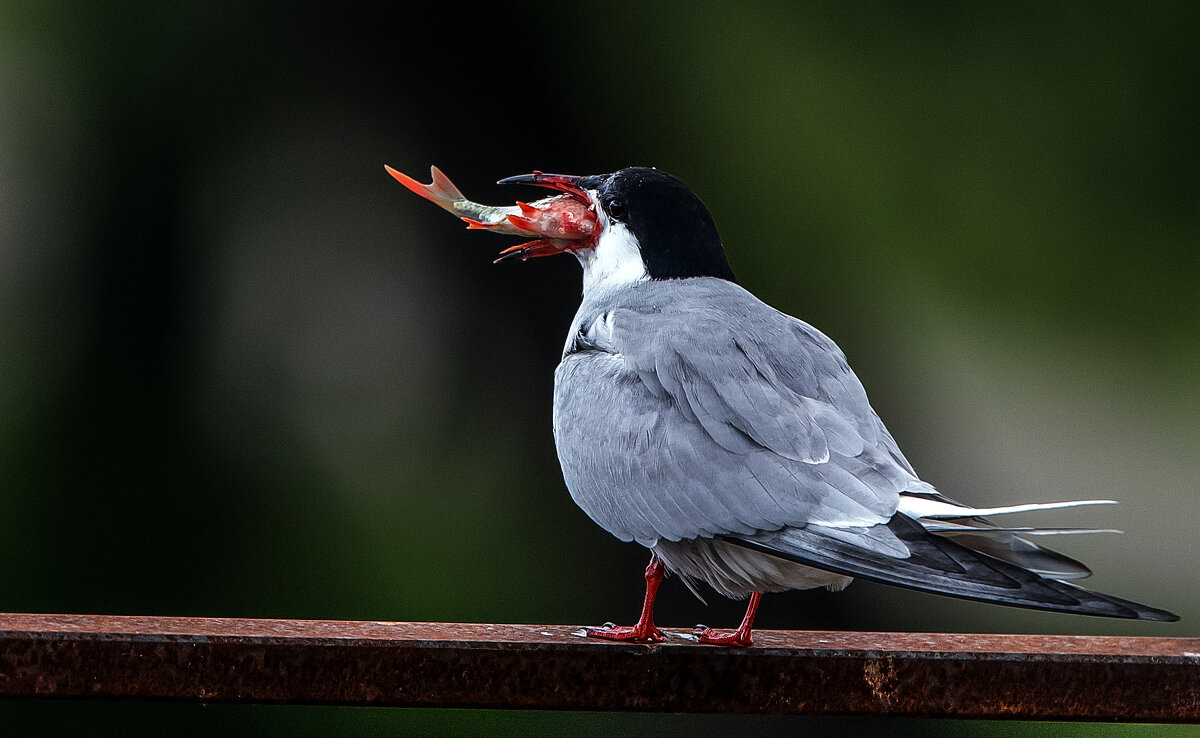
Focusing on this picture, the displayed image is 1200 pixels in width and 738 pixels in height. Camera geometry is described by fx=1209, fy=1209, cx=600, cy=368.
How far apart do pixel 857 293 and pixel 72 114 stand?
8.75 ft

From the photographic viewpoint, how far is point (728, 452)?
1841 mm

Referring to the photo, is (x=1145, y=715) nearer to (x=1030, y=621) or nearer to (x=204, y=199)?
(x=1030, y=621)

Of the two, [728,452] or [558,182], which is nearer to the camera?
[728,452]

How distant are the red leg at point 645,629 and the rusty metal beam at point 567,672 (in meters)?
0.10

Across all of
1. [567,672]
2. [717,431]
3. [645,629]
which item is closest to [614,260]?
[717,431]

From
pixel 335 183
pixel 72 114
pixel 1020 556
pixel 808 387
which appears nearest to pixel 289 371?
pixel 335 183

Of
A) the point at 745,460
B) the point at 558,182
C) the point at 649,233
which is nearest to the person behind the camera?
the point at 745,460

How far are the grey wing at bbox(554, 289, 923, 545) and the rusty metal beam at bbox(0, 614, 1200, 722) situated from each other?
21 cm

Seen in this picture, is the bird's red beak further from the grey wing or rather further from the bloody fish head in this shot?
the grey wing

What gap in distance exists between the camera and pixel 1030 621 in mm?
3986

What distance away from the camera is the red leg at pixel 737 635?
187 centimetres

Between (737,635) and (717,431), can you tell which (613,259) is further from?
(737,635)

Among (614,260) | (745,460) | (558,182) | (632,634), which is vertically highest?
(558,182)

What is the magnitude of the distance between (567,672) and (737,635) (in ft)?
1.14
